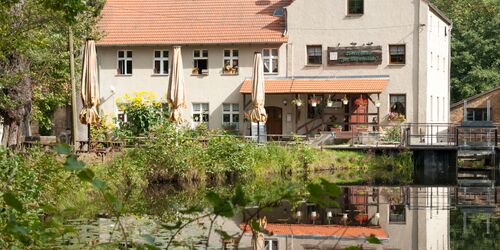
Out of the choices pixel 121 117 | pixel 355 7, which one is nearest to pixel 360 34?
pixel 355 7

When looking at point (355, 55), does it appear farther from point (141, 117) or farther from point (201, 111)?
point (141, 117)

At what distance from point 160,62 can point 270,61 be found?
15.6 ft

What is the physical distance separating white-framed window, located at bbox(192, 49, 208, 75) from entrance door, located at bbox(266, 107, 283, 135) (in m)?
3.44

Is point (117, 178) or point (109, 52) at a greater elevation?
point (109, 52)

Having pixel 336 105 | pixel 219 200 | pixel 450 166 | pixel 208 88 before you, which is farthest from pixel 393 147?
pixel 219 200

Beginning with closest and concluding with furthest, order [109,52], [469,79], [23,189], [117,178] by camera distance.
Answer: [23,189], [117,178], [109,52], [469,79]

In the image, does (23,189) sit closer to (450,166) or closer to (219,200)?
(219,200)

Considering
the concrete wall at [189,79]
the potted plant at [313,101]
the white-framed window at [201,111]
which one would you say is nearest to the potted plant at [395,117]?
the potted plant at [313,101]

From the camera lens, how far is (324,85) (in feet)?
130

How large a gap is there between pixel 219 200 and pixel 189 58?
1452 inches

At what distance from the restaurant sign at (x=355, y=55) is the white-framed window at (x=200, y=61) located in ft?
17.2

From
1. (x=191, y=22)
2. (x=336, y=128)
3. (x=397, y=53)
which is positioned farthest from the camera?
Answer: (x=191, y=22)

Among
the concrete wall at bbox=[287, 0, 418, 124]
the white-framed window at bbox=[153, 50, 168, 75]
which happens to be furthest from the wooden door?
the white-framed window at bbox=[153, 50, 168, 75]

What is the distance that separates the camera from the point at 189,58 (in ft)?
137
